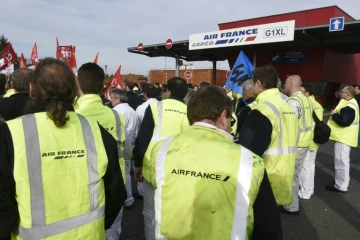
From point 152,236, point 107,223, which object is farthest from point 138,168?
point 107,223

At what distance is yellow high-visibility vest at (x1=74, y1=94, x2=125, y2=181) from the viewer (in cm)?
310

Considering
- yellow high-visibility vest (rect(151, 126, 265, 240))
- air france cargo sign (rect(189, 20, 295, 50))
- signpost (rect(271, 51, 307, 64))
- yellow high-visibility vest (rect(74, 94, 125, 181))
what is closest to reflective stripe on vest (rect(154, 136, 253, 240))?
yellow high-visibility vest (rect(151, 126, 265, 240))

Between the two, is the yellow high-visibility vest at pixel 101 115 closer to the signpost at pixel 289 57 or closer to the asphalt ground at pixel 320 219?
the asphalt ground at pixel 320 219

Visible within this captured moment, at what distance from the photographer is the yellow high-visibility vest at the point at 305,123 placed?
4.78 metres

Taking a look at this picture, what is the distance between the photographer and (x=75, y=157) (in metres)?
1.72

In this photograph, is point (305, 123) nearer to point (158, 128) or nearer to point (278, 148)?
point (278, 148)

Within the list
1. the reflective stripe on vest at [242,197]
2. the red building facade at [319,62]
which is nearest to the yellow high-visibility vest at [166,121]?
the reflective stripe on vest at [242,197]

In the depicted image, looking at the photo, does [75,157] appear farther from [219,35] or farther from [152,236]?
[219,35]

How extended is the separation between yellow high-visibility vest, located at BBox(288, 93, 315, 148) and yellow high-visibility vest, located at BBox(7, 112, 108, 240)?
3.76 metres

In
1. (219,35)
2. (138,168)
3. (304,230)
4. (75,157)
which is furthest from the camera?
(219,35)

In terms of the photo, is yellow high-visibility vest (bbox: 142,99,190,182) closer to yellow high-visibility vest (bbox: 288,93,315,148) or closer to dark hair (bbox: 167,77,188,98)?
dark hair (bbox: 167,77,188,98)

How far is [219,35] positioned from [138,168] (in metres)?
16.4

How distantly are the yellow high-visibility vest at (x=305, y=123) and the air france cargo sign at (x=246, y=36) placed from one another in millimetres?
11488

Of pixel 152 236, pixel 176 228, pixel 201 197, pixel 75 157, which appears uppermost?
pixel 75 157
